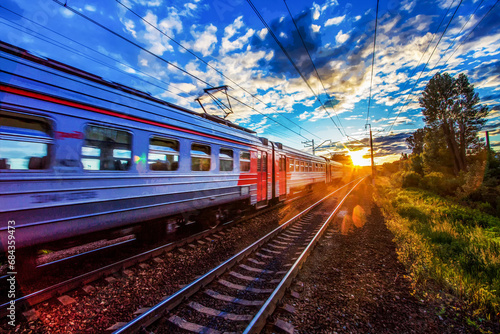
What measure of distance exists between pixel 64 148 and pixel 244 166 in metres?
5.32

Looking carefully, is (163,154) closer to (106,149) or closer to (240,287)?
(106,149)

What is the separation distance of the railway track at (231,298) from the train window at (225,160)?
2567mm

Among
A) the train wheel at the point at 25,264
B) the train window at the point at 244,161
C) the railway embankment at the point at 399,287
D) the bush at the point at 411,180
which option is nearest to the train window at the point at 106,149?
the train wheel at the point at 25,264

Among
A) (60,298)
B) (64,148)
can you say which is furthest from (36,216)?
(60,298)

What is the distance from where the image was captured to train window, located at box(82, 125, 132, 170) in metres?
3.55

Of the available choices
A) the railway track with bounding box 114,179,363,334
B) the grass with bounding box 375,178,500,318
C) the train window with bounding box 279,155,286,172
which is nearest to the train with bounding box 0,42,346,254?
the railway track with bounding box 114,179,363,334

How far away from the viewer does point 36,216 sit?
2.97 m

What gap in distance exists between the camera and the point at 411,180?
67.0 feet

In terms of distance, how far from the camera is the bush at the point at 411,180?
787 inches

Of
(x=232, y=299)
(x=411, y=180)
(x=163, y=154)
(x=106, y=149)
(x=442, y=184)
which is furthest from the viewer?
(x=411, y=180)

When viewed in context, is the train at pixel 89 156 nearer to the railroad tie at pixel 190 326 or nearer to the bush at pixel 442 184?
the railroad tie at pixel 190 326

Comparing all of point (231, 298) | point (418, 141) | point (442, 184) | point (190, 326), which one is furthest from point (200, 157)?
point (418, 141)

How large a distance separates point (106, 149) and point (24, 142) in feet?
3.36

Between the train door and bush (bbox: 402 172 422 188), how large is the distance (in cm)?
1793
